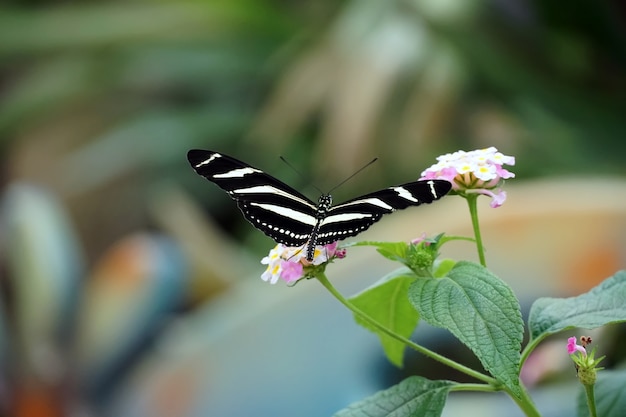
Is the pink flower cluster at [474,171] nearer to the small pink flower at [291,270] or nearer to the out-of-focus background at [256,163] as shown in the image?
the small pink flower at [291,270]

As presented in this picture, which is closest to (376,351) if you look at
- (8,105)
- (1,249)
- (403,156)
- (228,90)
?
(403,156)

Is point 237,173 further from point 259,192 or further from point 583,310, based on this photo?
point 583,310

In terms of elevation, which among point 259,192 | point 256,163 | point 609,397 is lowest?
point 609,397

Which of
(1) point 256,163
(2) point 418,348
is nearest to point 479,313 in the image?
(2) point 418,348

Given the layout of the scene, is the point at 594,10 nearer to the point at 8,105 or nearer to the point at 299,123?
the point at 299,123

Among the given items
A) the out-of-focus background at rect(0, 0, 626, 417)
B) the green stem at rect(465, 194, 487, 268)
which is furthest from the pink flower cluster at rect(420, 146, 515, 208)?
the out-of-focus background at rect(0, 0, 626, 417)

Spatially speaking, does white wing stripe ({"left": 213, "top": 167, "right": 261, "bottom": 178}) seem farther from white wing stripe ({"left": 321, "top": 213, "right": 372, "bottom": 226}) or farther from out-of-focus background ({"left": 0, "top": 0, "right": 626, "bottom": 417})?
out-of-focus background ({"left": 0, "top": 0, "right": 626, "bottom": 417})

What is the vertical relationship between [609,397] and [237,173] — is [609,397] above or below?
below
